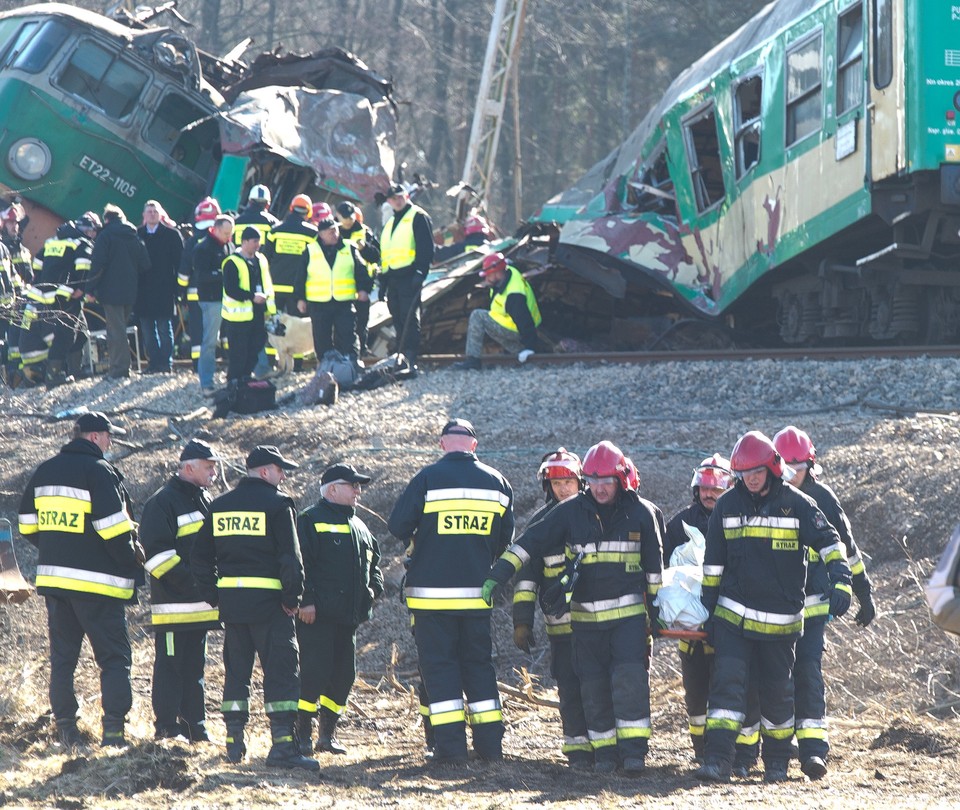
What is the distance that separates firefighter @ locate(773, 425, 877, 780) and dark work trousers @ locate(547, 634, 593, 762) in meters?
1.01

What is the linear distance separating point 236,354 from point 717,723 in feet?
25.4

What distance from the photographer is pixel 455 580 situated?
7.30m

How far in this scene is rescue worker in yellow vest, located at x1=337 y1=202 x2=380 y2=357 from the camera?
14516 millimetres

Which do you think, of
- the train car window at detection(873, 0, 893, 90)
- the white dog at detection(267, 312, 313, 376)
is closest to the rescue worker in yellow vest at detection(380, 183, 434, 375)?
the white dog at detection(267, 312, 313, 376)

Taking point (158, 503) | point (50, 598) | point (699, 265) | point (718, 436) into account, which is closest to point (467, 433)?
point (158, 503)

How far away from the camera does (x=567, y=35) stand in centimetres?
3444

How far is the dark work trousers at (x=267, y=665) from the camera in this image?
717cm

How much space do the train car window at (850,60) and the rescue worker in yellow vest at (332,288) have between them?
4536mm

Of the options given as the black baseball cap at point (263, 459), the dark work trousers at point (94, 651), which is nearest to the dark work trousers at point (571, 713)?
the black baseball cap at point (263, 459)

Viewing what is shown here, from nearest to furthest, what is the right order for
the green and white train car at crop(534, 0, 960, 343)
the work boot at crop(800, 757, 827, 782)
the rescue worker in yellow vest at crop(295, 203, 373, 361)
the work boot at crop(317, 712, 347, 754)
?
1. the work boot at crop(800, 757, 827, 782)
2. the work boot at crop(317, 712, 347, 754)
3. the green and white train car at crop(534, 0, 960, 343)
4. the rescue worker in yellow vest at crop(295, 203, 373, 361)

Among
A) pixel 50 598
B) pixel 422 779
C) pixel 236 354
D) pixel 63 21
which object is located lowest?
pixel 422 779

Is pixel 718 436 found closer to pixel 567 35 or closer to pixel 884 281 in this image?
pixel 884 281

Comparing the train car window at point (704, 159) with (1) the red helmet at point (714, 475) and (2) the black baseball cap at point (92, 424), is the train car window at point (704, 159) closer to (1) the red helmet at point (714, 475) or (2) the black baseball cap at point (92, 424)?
(1) the red helmet at point (714, 475)

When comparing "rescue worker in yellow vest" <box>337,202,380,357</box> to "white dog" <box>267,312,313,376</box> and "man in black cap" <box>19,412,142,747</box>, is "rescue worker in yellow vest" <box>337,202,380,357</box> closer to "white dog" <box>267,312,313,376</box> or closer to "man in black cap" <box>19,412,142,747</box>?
"white dog" <box>267,312,313,376</box>
